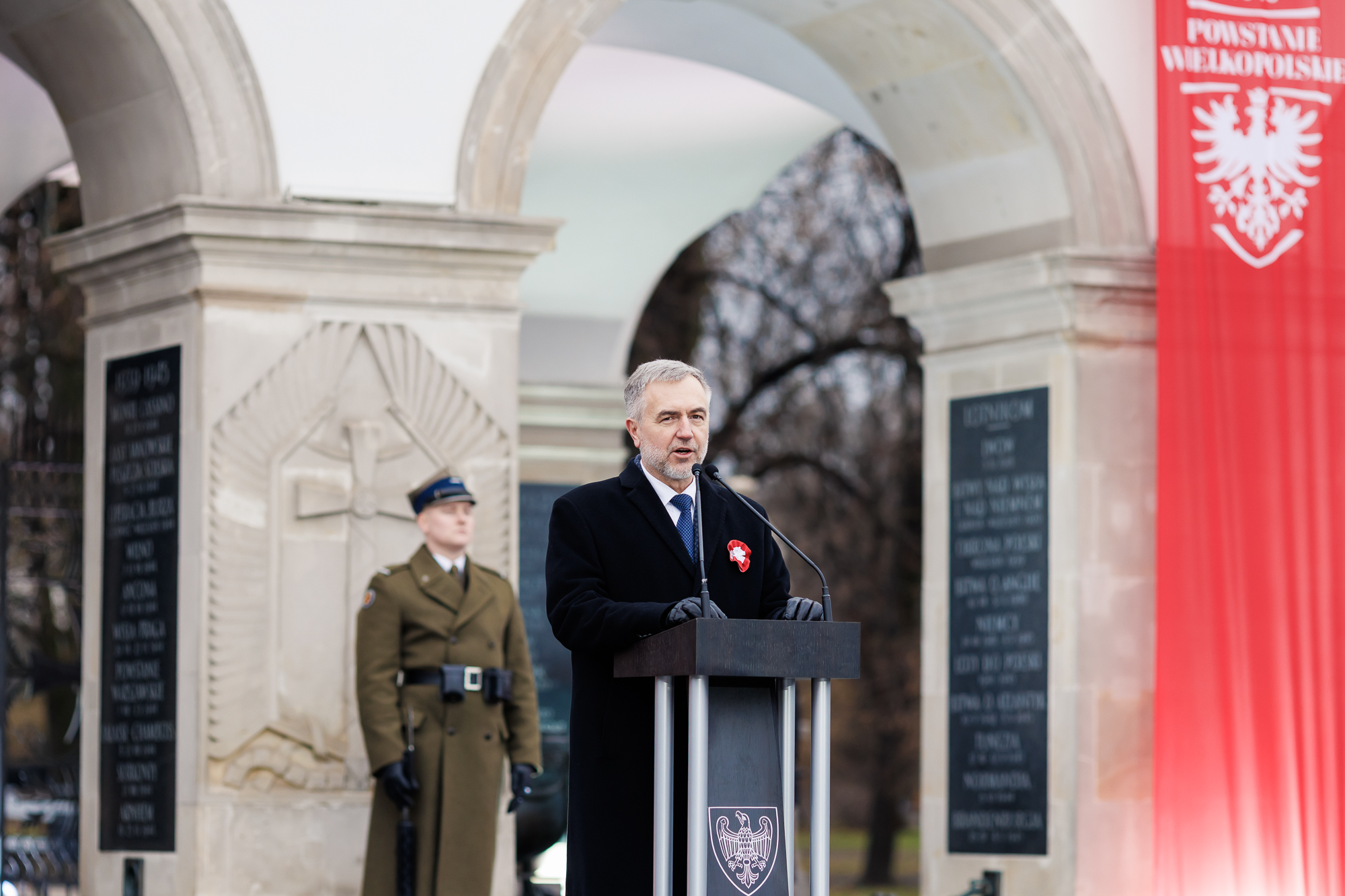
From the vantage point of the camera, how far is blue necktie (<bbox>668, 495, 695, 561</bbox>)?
4.14 metres

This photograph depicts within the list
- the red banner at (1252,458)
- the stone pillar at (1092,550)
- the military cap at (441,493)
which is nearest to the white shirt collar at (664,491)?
the military cap at (441,493)

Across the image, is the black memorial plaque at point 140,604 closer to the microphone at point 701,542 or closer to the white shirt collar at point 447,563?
the white shirt collar at point 447,563

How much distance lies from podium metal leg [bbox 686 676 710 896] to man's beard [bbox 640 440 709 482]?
1.49ft

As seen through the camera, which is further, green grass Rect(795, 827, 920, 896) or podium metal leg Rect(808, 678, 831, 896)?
green grass Rect(795, 827, 920, 896)

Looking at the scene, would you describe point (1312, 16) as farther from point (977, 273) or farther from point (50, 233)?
point (50, 233)

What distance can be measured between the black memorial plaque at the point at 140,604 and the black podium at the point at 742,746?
3409mm

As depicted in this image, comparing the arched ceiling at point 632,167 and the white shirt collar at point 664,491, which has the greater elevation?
the arched ceiling at point 632,167

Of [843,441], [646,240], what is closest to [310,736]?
[646,240]

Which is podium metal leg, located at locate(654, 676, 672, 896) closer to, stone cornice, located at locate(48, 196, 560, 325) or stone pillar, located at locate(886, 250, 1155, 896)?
stone cornice, located at locate(48, 196, 560, 325)

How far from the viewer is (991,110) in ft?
27.6

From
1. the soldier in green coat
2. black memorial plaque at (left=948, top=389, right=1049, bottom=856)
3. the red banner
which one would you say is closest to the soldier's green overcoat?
the soldier in green coat

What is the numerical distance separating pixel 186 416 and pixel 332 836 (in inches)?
56.9

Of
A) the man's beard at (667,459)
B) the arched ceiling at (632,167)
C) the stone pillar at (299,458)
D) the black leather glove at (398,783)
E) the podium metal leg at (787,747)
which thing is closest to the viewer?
the podium metal leg at (787,747)

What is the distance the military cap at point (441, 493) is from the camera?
260 inches
